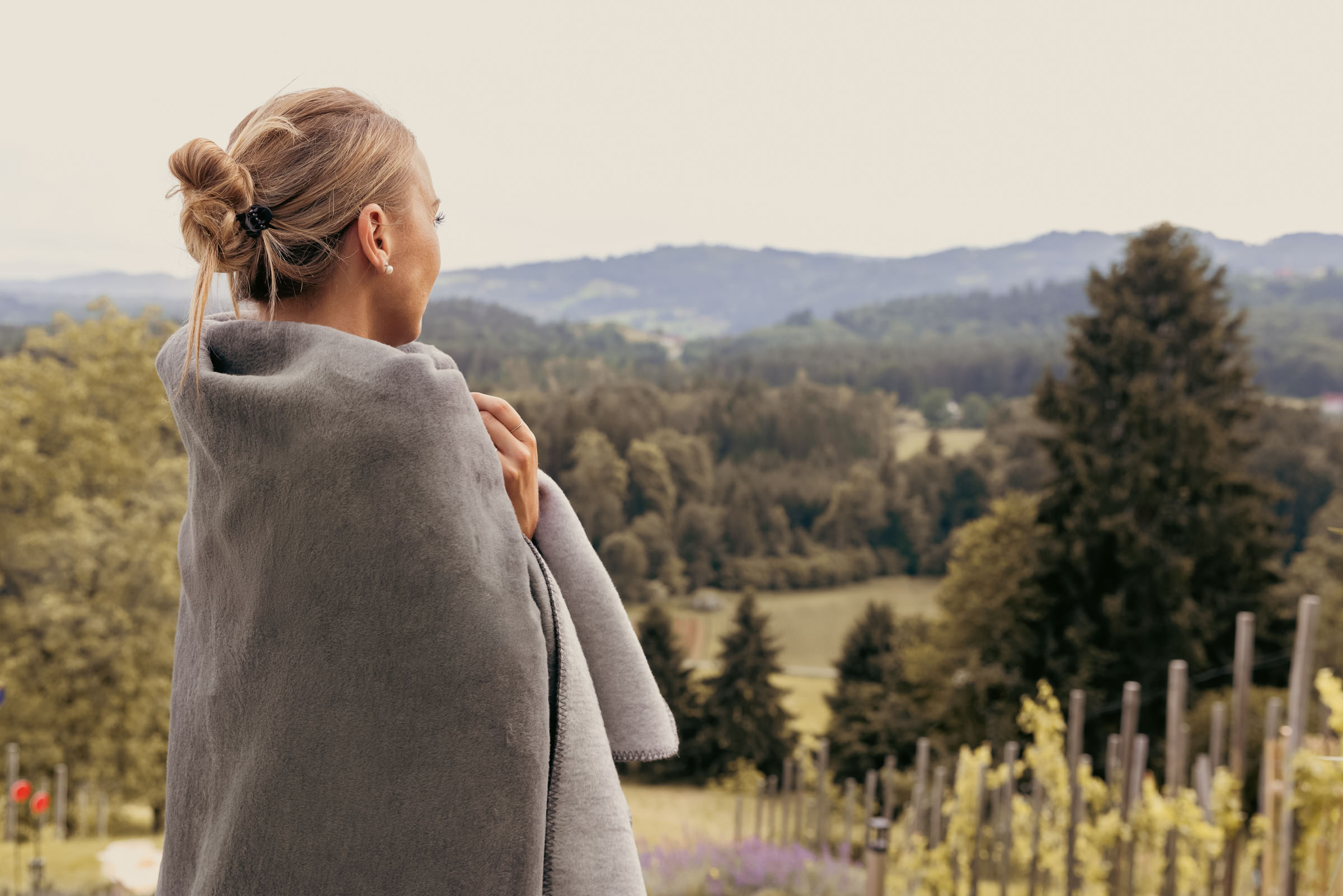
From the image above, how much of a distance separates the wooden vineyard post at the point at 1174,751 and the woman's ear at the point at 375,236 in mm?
2892

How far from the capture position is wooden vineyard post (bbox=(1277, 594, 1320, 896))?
8.04ft

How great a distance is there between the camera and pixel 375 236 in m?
0.66

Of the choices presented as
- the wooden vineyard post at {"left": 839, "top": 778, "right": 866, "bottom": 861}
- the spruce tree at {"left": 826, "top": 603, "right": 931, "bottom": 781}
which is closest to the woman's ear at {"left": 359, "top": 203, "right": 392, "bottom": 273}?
the wooden vineyard post at {"left": 839, "top": 778, "right": 866, "bottom": 861}

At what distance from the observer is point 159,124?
9891mm

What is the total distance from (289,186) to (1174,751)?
3.62 m

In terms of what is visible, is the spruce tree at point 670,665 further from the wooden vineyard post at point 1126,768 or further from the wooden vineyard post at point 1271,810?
the wooden vineyard post at point 1271,810

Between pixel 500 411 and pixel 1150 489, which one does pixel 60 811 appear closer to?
pixel 500 411

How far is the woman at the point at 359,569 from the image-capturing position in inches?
23.7

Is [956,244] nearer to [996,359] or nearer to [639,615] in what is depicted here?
[996,359]

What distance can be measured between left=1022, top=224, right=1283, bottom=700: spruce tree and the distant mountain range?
1505 centimetres

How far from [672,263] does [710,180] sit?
3.49 metres

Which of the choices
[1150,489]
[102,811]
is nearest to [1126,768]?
[102,811]

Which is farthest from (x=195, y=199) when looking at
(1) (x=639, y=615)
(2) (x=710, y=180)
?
(2) (x=710, y=180)

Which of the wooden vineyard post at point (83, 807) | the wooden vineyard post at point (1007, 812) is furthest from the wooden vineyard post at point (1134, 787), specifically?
the wooden vineyard post at point (83, 807)
